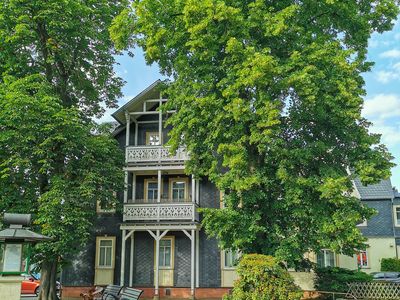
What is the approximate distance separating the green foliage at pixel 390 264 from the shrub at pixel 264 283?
16950 millimetres

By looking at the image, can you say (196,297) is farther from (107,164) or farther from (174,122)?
(174,122)

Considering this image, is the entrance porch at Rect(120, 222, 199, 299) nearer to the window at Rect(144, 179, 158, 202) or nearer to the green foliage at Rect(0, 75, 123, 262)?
the window at Rect(144, 179, 158, 202)

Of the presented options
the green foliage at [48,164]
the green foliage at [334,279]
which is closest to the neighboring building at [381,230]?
the green foliage at [334,279]

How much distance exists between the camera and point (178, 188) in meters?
22.8

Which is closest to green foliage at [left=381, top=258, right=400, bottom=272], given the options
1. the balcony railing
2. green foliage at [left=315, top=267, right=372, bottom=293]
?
green foliage at [left=315, top=267, right=372, bottom=293]

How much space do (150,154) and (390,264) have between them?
1636cm

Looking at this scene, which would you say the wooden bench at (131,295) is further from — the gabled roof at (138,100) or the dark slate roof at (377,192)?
the dark slate roof at (377,192)

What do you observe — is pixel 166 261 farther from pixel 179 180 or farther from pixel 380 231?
pixel 380 231

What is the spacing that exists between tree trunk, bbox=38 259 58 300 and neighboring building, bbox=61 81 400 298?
3723mm

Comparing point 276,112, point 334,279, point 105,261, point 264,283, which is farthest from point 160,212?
point 276,112

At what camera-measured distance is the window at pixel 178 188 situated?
74.3ft

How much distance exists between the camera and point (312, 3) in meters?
15.0

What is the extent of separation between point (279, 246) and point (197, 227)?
25.0 ft

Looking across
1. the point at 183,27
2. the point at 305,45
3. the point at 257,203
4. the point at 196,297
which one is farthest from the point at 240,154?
the point at 196,297
